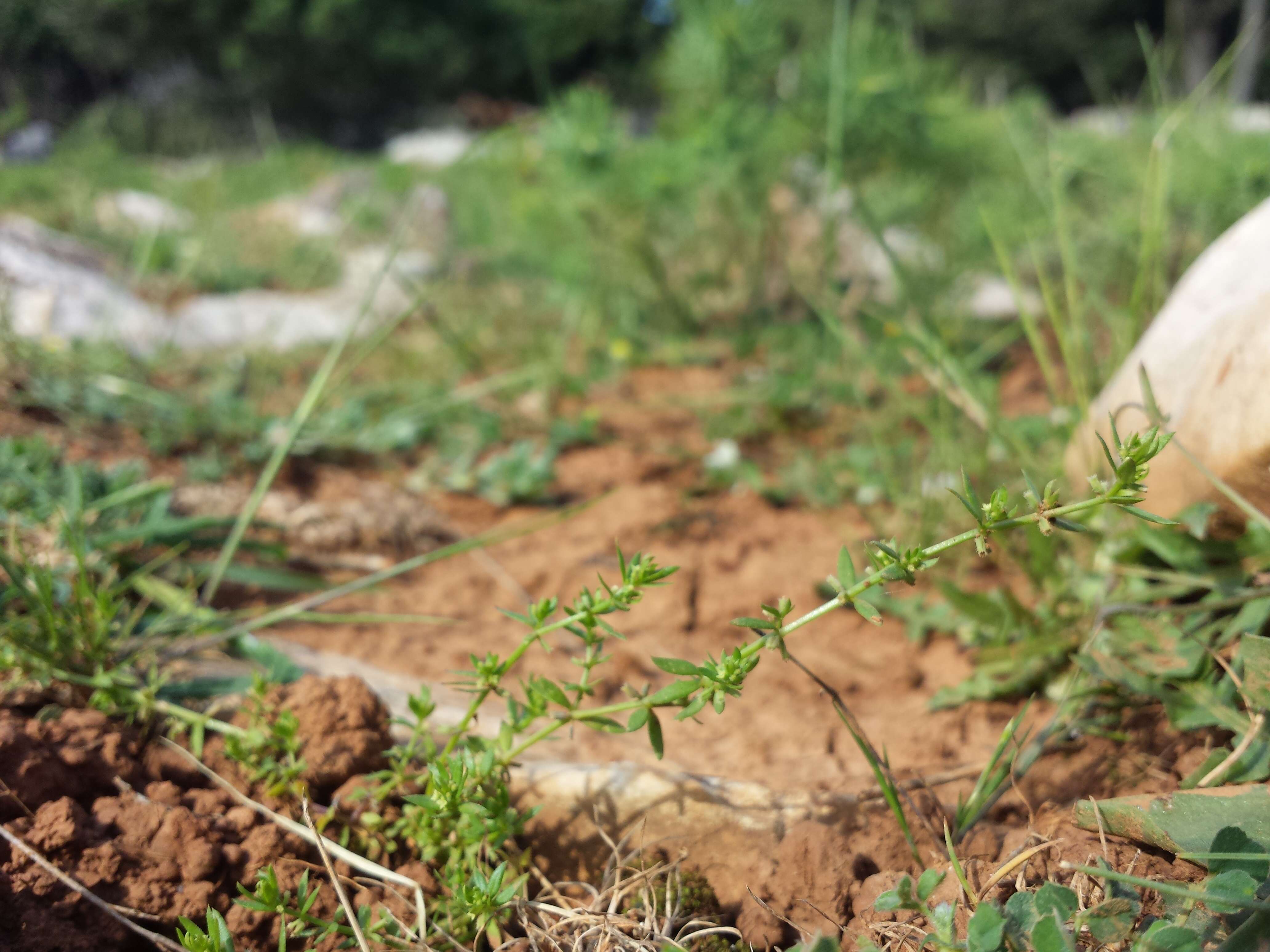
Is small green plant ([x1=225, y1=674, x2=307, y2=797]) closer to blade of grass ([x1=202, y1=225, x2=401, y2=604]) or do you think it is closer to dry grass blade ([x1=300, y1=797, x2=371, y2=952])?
dry grass blade ([x1=300, y1=797, x2=371, y2=952])

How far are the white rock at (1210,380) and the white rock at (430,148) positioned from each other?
23.2 ft

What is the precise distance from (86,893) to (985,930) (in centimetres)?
87

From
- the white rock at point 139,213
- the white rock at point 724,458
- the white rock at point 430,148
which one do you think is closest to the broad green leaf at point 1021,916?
the white rock at point 724,458

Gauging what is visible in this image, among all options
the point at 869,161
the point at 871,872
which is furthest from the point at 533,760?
the point at 869,161

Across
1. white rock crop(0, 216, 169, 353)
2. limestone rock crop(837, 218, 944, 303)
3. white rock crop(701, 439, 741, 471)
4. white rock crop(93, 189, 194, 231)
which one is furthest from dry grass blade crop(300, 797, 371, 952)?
white rock crop(93, 189, 194, 231)

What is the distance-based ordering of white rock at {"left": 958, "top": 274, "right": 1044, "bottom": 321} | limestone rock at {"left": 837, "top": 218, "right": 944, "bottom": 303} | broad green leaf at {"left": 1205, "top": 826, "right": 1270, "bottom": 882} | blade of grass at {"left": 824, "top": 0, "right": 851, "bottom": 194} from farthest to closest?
1. limestone rock at {"left": 837, "top": 218, "right": 944, "bottom": 303}
2. white rock at {"left": 958, "top": 274, "right": 1044, "bottom": 321}
3. blade of grass at {"left": 824, "top": 0, "right": 851, "bottom": 194}
4. broad green leaf at {"left": 1205, "top": 826, "right": 1270, "bottom": 882}

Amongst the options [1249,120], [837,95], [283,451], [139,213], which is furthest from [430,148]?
[283,451]

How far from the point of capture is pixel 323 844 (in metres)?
0.92

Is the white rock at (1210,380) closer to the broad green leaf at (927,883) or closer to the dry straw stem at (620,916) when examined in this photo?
the broad green leaf at (927,883)

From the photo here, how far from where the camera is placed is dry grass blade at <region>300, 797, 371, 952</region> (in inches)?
31.2

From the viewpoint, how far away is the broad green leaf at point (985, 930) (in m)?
0.68

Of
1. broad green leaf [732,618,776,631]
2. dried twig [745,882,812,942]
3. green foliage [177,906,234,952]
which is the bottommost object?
dried twig [745,882,812,942]

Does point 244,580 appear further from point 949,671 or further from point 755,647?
point 949,671

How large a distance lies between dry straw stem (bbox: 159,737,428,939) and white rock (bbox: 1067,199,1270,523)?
43.3 inches
